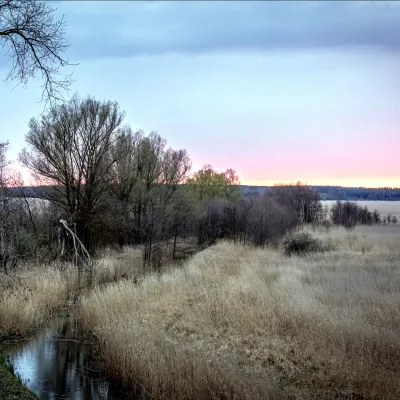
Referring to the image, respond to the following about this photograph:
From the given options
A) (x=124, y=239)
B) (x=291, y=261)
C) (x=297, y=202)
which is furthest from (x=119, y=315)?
(x=297, y=202)

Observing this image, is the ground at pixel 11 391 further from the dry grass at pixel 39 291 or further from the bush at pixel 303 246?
the bush at pixel 303 246

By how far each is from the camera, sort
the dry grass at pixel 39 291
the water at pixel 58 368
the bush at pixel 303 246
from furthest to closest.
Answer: the bush at pixel 303 246 < the dry grass at pixel 39 291 < the water at pixel 58 368

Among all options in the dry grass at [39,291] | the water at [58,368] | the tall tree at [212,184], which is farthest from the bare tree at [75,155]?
the tall tree at [212,184]

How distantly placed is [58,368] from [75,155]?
18576 mm

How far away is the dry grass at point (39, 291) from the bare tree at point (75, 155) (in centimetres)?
715

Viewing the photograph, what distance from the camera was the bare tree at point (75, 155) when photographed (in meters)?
26.6

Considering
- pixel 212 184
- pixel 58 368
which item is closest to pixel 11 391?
pixel 58 368

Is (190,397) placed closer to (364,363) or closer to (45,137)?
(364,363)

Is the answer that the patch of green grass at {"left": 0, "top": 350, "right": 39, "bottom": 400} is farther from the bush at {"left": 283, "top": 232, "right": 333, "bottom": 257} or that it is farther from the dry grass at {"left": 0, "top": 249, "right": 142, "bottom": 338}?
the bush at {"left": 283, "top": 232, "right": 333, "bottom": 257}

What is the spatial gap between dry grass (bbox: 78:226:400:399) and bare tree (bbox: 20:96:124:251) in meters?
11.8

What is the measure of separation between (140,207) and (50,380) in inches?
843

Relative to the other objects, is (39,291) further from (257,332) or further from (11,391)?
(11,391)

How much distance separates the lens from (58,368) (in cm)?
1038

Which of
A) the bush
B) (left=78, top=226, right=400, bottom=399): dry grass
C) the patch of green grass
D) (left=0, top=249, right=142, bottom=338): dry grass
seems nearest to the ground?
the patch of green grass
